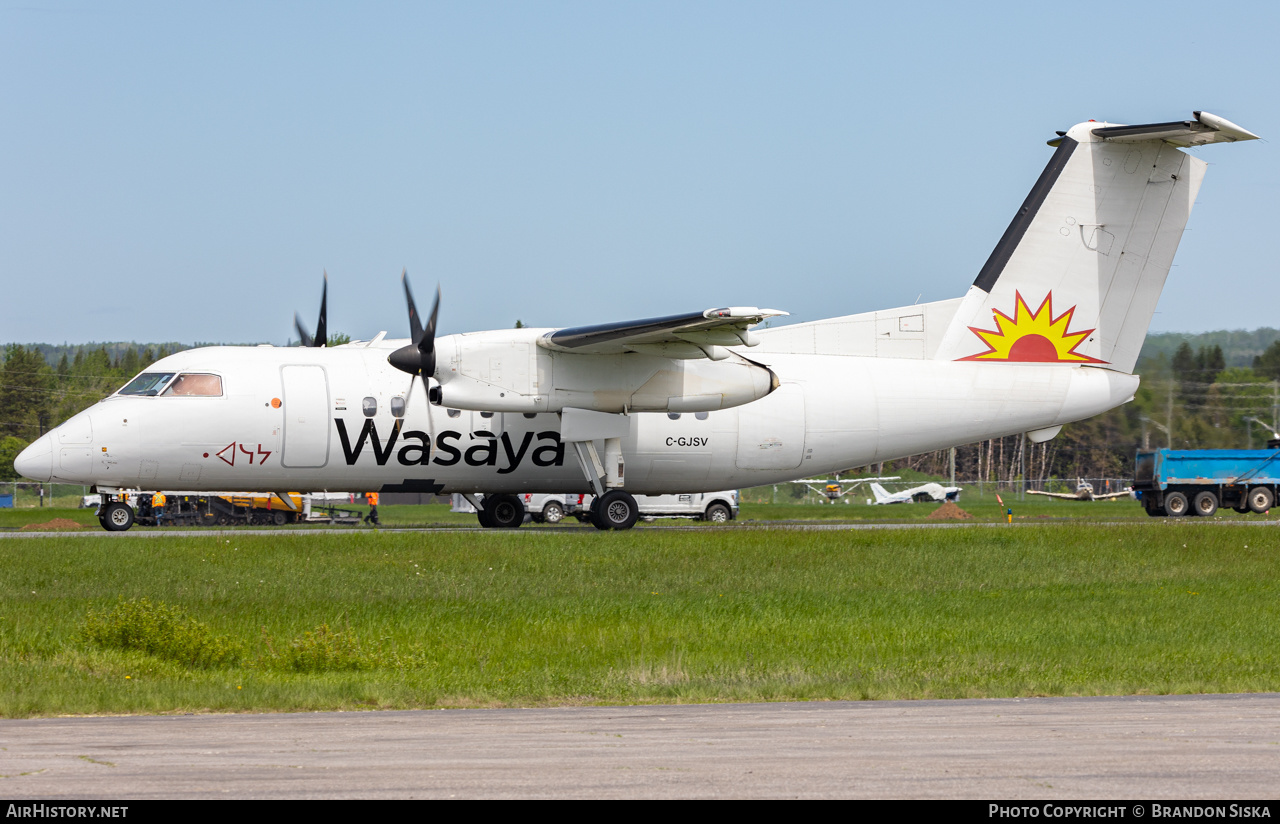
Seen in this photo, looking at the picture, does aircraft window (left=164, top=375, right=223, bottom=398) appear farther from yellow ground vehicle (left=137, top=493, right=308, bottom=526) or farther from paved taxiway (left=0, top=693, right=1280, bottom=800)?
yellow ground vehicle (left=137, top=493, right=308, bottom=526)

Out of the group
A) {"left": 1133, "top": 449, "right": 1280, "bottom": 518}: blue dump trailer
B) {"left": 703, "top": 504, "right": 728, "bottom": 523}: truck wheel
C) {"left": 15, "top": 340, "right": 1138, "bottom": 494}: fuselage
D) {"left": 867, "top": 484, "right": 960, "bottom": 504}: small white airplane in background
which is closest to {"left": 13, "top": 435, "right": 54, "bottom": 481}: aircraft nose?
{"left": 15, "top": 340, "right": 1138, "bottom": 494}: fuselage

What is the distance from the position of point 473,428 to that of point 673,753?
58.2 ft

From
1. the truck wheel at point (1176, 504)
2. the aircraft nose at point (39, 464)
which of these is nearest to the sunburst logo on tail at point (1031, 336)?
the truck wheel at point (1176, 504)

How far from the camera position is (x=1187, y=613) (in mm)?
16938

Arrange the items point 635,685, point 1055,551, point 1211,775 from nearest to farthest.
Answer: point 1211,775 → point 635,685 → point 1055,551

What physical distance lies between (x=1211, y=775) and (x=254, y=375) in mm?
20571

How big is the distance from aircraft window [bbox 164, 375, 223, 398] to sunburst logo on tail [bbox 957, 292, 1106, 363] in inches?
625

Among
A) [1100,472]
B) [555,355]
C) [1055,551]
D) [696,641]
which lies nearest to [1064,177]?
[1055,551]

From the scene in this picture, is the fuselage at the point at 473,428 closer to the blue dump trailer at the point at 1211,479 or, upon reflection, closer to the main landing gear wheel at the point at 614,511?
the main landing gear wheel at the point at 614,511

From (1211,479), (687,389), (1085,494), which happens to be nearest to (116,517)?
(687,389)

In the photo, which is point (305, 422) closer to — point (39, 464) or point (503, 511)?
point (39, 464)

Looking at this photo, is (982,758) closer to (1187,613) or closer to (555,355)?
(1187,613)

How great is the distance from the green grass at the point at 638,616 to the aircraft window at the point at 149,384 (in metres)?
3.23

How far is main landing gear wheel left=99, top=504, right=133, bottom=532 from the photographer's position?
24562 millimetres
